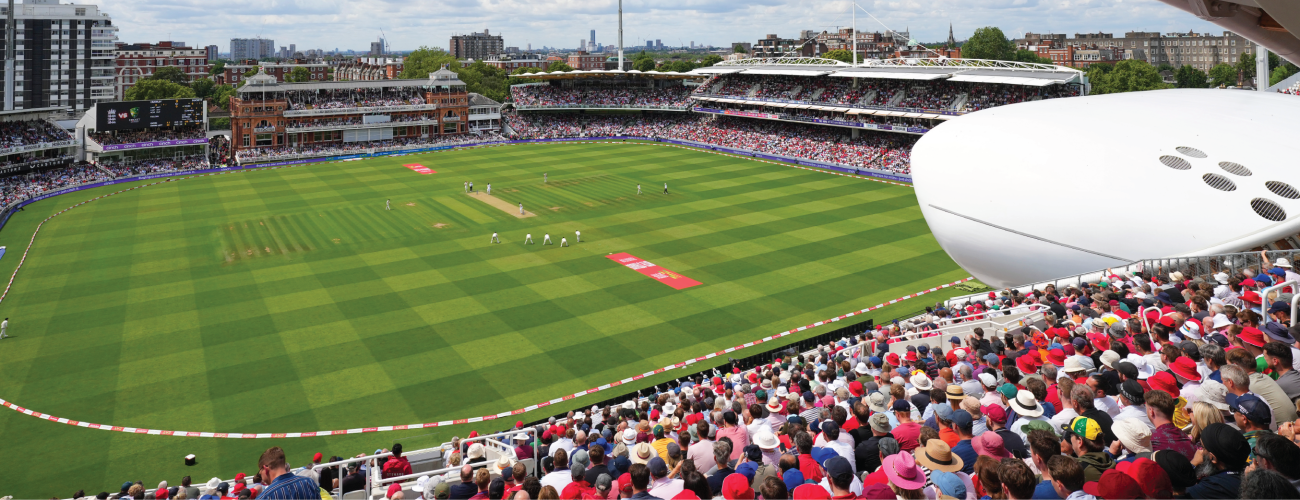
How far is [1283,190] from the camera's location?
16.9m

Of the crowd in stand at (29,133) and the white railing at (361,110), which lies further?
the white railing at (361,110)

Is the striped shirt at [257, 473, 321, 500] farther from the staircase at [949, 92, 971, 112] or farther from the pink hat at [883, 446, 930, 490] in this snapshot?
the staircase at [949, 92, 971, 112]

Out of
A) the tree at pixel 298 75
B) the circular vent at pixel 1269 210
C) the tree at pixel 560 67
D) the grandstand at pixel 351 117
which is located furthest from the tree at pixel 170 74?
the circular vent at pixel 1269 210

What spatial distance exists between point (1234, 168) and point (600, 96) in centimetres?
8345

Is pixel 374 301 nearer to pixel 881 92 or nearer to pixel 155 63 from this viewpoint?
pixel 881 92

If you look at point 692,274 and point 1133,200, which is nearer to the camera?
point 1133,200

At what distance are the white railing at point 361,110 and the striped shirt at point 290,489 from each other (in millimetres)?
82760

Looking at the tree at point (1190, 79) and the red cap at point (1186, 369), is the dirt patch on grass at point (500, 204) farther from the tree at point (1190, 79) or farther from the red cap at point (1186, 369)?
the tree at point (1190, 79)

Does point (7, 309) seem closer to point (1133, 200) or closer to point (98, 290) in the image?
point (98, 290)

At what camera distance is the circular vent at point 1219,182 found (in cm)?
1728

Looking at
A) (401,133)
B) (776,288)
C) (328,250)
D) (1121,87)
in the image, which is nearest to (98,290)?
(328,250)

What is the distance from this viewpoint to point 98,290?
1352 inches

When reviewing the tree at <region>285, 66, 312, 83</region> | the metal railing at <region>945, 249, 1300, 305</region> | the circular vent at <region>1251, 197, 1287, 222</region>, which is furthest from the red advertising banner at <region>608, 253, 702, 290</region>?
the tree at <region>285, 66, 312, 83</region>

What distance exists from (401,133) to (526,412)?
73.1m
